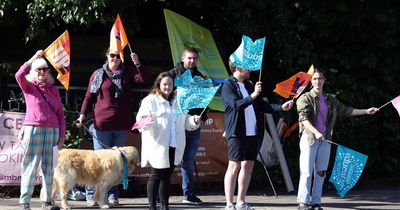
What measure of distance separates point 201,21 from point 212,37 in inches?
22.4

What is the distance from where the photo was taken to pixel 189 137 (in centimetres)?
860

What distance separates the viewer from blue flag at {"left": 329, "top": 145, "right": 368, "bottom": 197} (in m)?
8.46

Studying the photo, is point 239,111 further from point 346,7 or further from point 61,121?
point 346,7

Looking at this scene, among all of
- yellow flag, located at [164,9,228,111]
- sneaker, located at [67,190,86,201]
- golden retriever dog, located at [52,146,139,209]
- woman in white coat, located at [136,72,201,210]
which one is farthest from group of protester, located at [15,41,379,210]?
yellow flag, located at [164,9,228,111]

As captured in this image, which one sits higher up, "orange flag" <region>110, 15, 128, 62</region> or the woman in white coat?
"orange flag" <region>110, 15, 128, 62</region>

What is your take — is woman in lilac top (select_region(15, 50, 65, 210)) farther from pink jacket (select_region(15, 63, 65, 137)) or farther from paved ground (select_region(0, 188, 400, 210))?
paved ground (select_region(0, 188, 400, 210))

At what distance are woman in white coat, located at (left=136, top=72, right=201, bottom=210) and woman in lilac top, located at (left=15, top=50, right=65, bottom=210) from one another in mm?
1050

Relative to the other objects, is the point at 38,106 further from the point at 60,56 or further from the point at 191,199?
the point at 191,199

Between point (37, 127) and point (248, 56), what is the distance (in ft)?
8.33

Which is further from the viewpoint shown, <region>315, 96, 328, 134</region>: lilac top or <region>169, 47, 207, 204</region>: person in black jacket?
<region>169, 47, 207, 204</region>: person in black jacket

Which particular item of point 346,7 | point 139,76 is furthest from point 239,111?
point 346,7

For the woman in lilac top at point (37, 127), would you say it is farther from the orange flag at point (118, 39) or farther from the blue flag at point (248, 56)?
the blue flag at point (248, 56)

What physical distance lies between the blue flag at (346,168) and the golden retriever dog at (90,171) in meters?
2.59

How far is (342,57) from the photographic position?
10742mm
